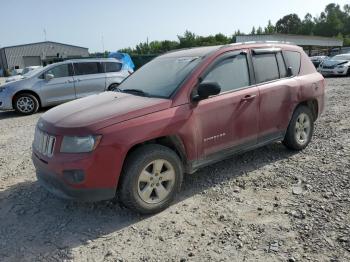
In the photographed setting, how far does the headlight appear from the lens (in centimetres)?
344

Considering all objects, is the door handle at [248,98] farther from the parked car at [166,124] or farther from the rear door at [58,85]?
the rear door at [58,85]

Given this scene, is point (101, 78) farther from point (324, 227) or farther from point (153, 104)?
point (324, 227)

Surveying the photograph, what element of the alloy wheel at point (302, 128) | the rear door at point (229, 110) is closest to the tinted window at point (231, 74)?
the rear door at point (229, 110)

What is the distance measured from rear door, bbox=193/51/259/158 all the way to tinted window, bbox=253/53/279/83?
0.20 meters

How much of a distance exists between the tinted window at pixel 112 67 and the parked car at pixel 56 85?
0.04 m

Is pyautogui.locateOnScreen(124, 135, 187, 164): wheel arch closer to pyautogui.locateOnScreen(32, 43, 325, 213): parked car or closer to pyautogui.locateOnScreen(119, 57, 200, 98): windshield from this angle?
pyautogui.locateOnScreen(32, 43, 325, 213): parked car

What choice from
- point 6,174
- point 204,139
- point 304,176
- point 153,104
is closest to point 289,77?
point 304,176

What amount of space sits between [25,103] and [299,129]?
28.6ft

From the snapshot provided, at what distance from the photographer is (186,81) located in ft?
13.4

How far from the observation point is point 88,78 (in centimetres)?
1195

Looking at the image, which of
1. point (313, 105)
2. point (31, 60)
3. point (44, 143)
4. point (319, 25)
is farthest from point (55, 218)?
point (319, 25)

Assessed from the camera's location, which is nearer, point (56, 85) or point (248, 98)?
point (248, 98)

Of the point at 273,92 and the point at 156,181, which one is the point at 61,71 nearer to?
the point at 273,92

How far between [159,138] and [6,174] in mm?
2889
